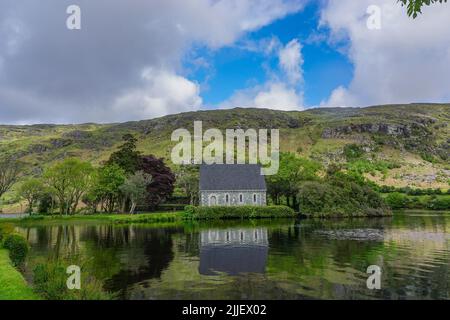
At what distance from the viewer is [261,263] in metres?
23.3

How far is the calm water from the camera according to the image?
1673cm

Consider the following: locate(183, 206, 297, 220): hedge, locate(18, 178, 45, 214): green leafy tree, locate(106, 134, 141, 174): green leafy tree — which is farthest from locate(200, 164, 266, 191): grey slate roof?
locate(18, 178, 45, 214): green leafy tree

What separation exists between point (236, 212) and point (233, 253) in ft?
118

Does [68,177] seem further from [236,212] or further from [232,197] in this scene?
[232,197]

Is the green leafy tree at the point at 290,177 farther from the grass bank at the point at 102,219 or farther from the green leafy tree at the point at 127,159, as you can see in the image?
the green leafy tree at the point at 127,159

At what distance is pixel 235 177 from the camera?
72188mm

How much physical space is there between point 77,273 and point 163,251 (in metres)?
13.0

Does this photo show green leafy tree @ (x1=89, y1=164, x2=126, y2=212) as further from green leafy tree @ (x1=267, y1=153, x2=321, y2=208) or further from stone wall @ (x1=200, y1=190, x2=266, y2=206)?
green leafy tree @ (x1=267, y1=153, x2=321, y2=208)

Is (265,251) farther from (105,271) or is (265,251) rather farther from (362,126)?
(362,126)

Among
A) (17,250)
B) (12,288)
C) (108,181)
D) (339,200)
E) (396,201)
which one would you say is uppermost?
(108,181)

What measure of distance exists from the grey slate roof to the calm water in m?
32.4

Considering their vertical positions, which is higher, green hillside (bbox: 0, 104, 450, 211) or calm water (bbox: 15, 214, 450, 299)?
green hillside (bbox: 0, 104, 450, 211)

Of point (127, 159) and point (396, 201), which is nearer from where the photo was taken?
point (127, 159)

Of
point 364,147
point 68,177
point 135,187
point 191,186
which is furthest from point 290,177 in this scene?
point 364,147
